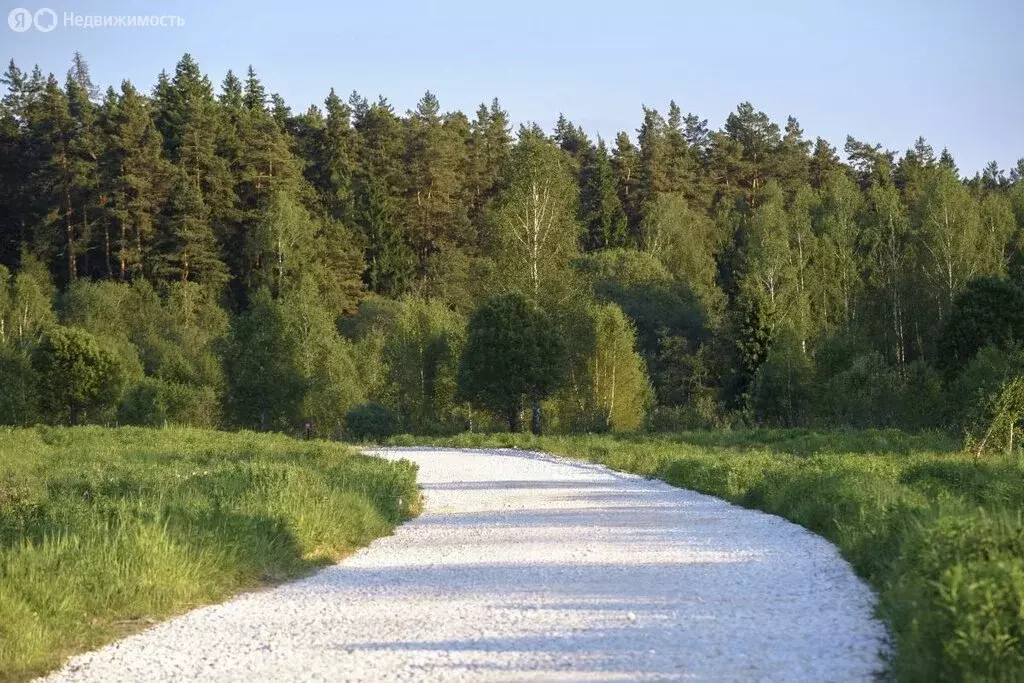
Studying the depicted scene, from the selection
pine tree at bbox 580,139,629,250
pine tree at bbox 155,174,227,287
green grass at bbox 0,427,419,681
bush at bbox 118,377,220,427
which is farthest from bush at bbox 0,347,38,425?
pine tree at bbox 580,139,629,250

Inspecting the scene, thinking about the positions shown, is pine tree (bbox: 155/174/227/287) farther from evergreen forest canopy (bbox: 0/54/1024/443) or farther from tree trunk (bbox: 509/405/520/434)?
tree trunk (bbox: 509/405/520/434)

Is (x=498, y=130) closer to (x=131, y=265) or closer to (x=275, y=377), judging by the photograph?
(x=131, y=265)

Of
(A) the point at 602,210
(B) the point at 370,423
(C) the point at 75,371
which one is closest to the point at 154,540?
(B) the point at 370,423

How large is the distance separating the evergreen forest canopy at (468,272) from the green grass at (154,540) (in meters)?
19.5

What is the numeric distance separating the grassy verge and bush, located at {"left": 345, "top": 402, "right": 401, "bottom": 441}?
25.2 metres

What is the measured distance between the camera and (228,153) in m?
87.9

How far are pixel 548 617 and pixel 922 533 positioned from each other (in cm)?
274

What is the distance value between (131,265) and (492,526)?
2813 inches

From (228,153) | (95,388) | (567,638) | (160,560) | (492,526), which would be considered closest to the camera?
(567,638)

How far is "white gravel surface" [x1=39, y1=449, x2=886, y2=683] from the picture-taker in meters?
6.61

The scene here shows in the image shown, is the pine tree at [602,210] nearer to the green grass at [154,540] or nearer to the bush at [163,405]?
the bush at [163,405]

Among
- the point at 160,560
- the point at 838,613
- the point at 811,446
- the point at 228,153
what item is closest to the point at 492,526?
the point at 160,560

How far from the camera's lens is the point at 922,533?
304 inches

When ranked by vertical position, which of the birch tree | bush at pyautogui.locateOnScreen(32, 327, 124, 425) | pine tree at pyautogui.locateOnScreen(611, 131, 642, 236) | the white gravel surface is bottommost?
the white gravel surface
